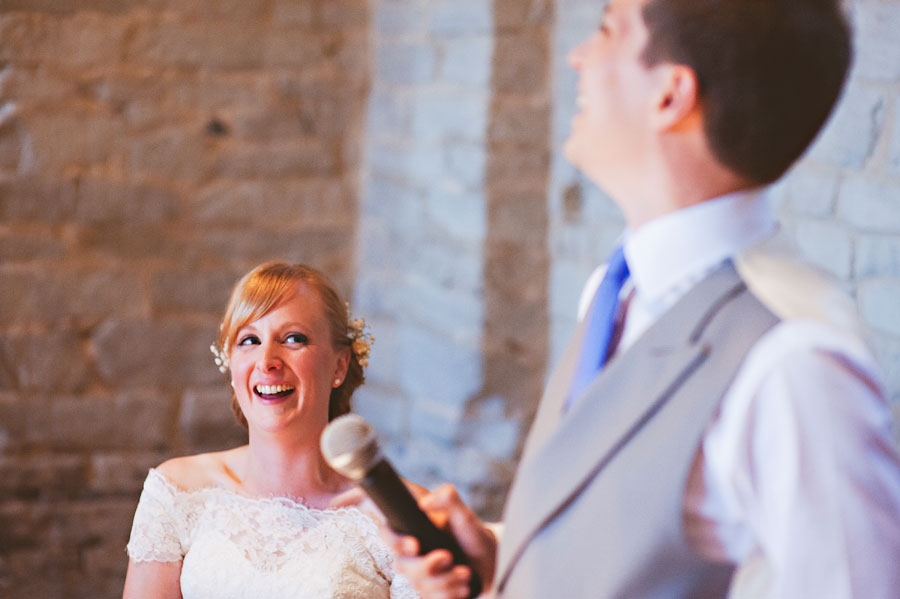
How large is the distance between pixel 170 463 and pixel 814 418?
1618 millimetres

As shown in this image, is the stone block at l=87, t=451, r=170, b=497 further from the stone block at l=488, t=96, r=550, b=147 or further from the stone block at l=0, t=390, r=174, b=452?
the stone block at l=488, t=96, r=550, b=147

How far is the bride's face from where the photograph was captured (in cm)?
200

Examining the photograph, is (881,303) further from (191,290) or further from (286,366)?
(191,290)

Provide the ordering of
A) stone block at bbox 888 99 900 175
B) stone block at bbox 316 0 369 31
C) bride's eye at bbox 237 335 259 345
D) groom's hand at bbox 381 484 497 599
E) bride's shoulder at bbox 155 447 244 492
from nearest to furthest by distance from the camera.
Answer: groom's hand at bbox 381 484 497 599 < stone block at bbox 888 99 900 175 < bride's eye at bbox 237 335 259 345 < bride's shoulder at bbox 155 447 244 492 < stone block at bbox 316 0 369 31

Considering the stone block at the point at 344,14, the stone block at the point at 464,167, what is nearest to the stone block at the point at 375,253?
the stone block at the point at 464,167

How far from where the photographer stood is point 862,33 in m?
1.98

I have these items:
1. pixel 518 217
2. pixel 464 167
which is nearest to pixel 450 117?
pixel 464 167

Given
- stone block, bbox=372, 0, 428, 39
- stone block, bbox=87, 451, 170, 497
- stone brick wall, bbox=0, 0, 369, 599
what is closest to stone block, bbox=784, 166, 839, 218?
stone block, bbox=372, 0, 428, 39

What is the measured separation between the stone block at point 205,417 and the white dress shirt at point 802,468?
8.95 feet

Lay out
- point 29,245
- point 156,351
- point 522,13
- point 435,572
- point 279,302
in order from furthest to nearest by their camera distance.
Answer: point 156,351 < point 29,245 < point 522,13 < point 279,302 < point 435,572

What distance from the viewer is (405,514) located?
1119 millimetres

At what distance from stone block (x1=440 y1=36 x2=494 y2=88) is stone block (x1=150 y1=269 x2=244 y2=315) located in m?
1.02

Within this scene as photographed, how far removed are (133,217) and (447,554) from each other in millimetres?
2545

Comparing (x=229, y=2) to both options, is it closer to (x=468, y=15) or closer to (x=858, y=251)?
(x=468, y=15)
